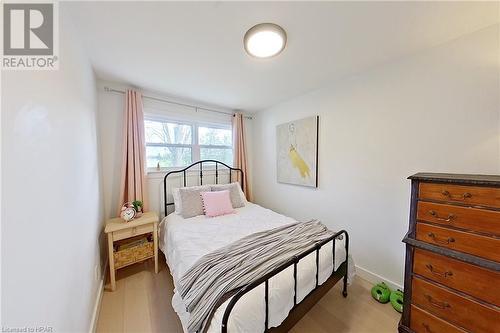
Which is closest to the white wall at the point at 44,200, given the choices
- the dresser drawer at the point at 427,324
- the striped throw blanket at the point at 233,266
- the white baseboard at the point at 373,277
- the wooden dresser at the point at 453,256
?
the striped throw blanket at the point at 233,266

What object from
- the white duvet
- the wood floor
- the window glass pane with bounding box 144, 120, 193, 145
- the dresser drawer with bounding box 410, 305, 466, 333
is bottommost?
the wood floor

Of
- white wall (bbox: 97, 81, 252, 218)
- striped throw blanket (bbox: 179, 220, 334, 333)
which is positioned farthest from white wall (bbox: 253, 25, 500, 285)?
white wall (bbox: 97, 81, 252, 218)

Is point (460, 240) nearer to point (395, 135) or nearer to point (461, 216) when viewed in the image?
point (461, 216)

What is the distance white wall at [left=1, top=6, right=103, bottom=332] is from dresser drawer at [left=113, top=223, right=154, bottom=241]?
656 mm

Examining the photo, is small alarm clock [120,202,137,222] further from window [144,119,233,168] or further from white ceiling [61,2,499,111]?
white ceiling [61,2,499,111]

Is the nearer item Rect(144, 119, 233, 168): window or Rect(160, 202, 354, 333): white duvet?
Rect(160, 202, 354, 333): white duvet

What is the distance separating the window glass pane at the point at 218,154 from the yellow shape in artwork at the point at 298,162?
123 cm

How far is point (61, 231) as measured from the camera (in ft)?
3.05

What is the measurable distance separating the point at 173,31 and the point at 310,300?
2347 millimetres

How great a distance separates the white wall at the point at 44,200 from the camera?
583 millimetres

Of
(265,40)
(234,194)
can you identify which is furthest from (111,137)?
(265,40)

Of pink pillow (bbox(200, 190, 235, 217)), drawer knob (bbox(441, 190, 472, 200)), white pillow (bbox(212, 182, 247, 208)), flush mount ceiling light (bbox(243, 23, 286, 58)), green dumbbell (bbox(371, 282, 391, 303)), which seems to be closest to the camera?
drawer knob (bbox(441, 190, 472, 200))

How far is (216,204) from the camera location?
253 cm

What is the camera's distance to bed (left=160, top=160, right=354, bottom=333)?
1.03 m
